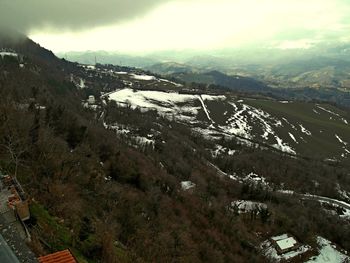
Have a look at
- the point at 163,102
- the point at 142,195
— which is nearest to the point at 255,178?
the point at 142,195

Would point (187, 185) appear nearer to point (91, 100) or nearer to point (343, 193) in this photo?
point (343, 193)

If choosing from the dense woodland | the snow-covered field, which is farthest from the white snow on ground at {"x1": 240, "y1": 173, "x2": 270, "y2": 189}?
the snow-covered field

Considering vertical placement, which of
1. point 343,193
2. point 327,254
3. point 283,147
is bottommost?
point 283,147

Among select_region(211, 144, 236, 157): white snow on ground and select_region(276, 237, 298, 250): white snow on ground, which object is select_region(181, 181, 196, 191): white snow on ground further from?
select_region(211, 144, 236, 157): white snow on ground

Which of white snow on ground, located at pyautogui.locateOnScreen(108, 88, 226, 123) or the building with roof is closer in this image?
the building with roof

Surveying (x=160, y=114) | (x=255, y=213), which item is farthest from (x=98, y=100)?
(x=255, y=213)

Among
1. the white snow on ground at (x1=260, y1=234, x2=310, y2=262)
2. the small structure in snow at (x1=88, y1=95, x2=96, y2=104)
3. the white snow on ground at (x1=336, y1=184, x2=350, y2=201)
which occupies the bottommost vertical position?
the white snow on ground at (x1=336, y1=184, x2=350, y2=201)

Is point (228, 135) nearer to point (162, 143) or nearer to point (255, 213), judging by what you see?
point (162, 143)

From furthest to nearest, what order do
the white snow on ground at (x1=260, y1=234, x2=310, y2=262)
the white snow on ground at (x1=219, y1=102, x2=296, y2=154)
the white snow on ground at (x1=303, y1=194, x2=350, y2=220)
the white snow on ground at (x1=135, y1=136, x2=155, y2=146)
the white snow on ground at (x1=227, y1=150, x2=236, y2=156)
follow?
the white snow on ground at (x1=219, y1=102, x2=296, y2=154) → the white snow on ground at (x1=227, y1=150, x2=236, y2=156) → the white snow on ground at (x1=135, y1=136, x2=155, y2=146) → the white snow on ground at (x1=303, y1=194, x2=350, y2=220) → the white snow on ground at (x1=260, y1=234, x2=310, y2=262)
